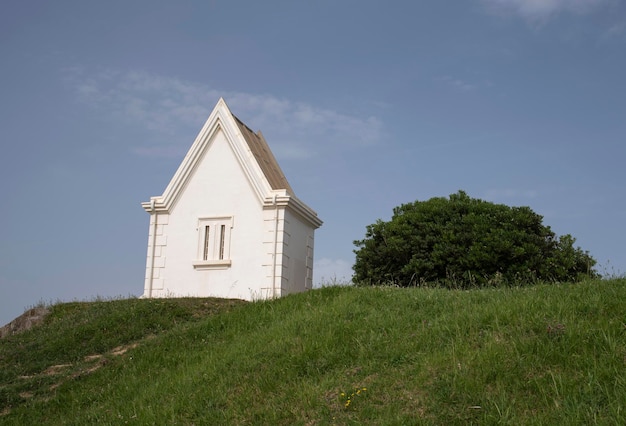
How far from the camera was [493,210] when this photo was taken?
26.9 meters

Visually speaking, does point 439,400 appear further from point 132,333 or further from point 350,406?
point 132,333

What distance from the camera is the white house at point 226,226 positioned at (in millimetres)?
22328

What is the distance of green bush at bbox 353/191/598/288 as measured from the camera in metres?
25.0

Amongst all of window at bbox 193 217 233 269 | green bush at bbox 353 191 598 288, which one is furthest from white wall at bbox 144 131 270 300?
green bush at bbox 353 191 598 288

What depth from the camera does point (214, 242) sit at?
23.0m

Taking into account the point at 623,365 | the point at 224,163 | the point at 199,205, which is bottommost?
the point at 623,365

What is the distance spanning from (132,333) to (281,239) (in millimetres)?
6228

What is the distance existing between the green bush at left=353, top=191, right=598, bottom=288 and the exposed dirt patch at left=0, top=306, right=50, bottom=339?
40.3ft

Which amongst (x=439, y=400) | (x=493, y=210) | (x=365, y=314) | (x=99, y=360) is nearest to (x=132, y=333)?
(x=99, y=360)

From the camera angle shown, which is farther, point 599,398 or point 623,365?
point 623,365

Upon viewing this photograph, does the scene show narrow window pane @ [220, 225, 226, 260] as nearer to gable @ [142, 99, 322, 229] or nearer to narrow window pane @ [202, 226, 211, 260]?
narrow window pane @ [202, 226, 211, 260]

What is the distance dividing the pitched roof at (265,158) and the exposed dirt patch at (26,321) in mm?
9050

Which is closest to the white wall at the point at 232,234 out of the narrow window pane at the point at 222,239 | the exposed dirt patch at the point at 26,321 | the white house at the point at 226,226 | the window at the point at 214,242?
the white house at the point at 226,226

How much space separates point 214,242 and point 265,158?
4202 mm
